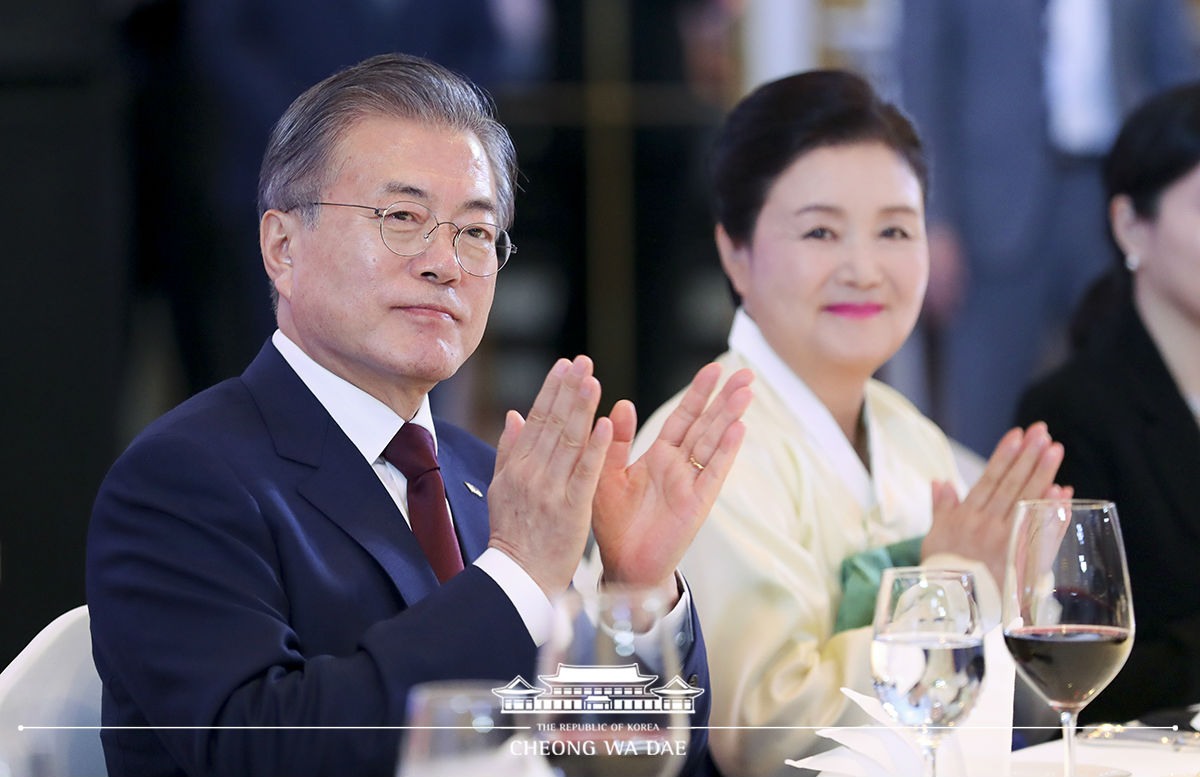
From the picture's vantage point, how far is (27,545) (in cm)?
198

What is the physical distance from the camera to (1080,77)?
227 cm

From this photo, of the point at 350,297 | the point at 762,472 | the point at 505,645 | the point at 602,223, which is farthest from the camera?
the point at 602,223

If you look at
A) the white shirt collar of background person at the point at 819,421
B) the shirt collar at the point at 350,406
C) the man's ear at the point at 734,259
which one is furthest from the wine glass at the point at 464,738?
the man's ear at the point at 734,259

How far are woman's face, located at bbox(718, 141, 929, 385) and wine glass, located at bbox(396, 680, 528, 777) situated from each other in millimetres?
1097

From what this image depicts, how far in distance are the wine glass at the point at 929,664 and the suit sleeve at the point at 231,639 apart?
0.39 metres

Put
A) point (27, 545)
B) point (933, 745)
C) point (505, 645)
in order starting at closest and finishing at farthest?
1. point (933, 745)
2. point (505, 645)
3. point (27, 545)

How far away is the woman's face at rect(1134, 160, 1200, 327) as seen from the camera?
2.17 meters

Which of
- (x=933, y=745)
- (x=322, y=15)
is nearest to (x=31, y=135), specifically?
(x=322, y=15)

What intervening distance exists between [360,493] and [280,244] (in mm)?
349

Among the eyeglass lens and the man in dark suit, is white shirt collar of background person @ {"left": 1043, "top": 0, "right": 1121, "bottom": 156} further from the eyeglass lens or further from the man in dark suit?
the eyeglass lens

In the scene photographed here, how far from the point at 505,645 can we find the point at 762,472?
0.68 m

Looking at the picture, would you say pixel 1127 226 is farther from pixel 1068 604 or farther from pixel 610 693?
pixel 610 693

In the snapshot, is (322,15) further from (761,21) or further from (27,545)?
(27,545)

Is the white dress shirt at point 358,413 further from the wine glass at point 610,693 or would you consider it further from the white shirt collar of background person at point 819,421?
the white shirt collar of background person at point 819,421
